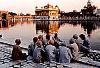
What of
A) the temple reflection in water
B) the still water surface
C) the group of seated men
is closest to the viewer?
the group of seated men

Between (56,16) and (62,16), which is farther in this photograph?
(62,16)

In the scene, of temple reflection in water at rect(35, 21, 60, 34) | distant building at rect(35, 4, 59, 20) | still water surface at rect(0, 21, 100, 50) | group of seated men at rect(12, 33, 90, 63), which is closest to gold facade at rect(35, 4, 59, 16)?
distant building at rect(35, 4, 59, 20)

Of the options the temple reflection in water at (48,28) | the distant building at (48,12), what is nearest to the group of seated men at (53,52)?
the temple reflection in water at (48,28)

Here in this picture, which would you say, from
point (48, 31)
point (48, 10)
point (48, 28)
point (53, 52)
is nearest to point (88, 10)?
point (48, 10)

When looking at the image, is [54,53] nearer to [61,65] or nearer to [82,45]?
[61,65]

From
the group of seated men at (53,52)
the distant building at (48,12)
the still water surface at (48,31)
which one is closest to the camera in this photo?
the group of seated men at (53,52)

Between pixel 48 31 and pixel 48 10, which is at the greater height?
pixel 48 10

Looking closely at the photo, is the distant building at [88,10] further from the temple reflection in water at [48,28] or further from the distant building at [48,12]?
the temple reflection in water at [48,28]

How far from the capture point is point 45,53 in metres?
12.2

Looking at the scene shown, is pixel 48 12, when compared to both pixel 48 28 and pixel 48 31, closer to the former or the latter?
pixel 48 28

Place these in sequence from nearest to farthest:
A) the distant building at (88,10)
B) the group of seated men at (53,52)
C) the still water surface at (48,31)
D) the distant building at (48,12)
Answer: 1. the group of seated men at (53,52)
2. the still water surface at (48,31)
3. the distant building at (88,10)
4. the distant building at (48,12)

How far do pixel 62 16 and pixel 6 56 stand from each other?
13365cm

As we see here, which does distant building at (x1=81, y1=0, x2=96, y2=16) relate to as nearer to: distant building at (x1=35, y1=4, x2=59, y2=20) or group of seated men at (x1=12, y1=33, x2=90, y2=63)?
distant building at (x1=35, y1=4, x2=59, y2=20)

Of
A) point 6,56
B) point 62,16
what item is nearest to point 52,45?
point 6,56
